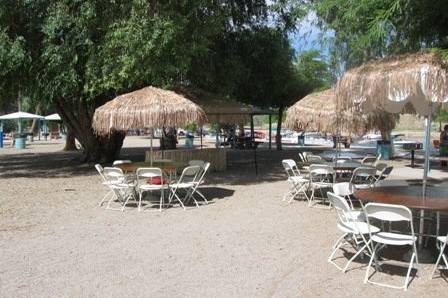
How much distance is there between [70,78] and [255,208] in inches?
262

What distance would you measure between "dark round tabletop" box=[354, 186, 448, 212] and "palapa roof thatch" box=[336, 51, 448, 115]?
3.76 ft

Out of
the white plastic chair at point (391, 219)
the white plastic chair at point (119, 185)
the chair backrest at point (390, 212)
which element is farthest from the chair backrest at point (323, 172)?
the chair backrest at point (390, 212)

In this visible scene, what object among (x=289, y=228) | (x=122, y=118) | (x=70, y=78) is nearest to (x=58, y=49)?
(x=70, y=78)

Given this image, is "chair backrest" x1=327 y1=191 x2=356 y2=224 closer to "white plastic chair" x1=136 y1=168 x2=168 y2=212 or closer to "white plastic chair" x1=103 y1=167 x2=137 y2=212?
"white plastic chair" x1=136 y1=168 x2=168 y2=212

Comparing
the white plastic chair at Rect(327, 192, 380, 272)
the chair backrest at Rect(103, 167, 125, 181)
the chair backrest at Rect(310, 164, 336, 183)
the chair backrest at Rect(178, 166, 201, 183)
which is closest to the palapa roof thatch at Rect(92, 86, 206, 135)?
the chair backrest at Rect(178, 166, 201, 183)

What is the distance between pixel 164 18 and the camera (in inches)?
528

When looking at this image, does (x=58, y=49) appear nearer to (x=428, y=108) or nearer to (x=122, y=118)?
(x=122, y=118)

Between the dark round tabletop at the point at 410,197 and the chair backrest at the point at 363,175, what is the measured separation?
2.31 metres

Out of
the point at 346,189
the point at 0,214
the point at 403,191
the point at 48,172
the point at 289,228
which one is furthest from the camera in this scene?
the point at 48,172

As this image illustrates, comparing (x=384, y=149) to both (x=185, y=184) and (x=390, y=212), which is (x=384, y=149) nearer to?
(x=185, y=184)

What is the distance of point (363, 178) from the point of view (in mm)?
11523

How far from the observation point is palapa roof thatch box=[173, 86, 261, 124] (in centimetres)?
1589

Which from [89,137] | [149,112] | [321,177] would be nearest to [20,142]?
[89,137]

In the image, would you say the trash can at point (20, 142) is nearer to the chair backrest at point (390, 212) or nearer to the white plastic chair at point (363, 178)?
the white plastic chair at point (363, 178)
